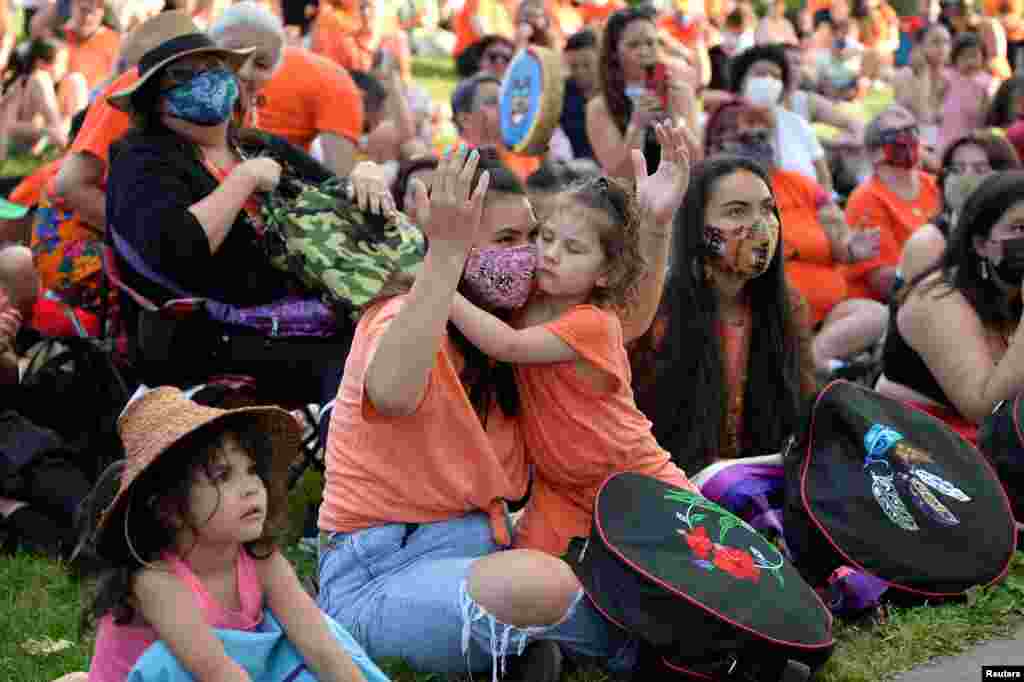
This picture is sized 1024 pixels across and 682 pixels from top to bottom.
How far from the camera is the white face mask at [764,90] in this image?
26.2 feet

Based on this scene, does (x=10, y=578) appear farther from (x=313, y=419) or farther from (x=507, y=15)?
(x=507, y=15)

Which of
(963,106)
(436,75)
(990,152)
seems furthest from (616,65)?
(436,75)

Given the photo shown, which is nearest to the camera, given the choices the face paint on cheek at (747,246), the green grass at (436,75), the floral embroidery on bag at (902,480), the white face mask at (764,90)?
the floral embroidery on bag at (902,480)

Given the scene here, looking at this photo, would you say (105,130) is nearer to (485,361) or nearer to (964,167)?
(485,361)

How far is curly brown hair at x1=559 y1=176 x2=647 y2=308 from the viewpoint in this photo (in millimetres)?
3848

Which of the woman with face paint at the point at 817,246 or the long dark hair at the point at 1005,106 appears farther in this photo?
the long dark hair at the point at 1005,106

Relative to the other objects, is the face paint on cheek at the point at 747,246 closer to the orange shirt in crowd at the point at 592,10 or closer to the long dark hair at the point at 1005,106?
the long dark hair at the point at 1005,106

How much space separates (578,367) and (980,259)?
1957mm

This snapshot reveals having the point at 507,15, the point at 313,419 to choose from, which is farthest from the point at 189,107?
the point at 507,15

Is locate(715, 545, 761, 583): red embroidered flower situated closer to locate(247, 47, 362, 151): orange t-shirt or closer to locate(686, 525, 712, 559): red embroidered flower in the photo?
locate(686, 525, 712, 559): red embroidered flower

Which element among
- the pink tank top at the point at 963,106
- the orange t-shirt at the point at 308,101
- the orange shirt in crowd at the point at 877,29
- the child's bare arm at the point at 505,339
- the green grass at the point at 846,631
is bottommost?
the orange shirt in crowd at the point at 877,29

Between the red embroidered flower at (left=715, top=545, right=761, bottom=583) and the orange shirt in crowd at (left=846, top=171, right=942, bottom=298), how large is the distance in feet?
13.8

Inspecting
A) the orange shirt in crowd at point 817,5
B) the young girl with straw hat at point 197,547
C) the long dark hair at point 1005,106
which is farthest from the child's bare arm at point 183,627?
the orange shirt in crowd at point 817,5

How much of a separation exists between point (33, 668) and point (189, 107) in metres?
1.89
